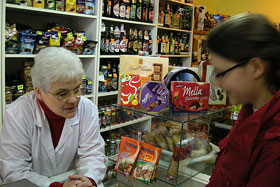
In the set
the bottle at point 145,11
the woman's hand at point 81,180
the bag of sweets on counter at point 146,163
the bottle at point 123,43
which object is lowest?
the woman's hand at point 81,180

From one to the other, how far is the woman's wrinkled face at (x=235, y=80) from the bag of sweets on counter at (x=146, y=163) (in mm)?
577

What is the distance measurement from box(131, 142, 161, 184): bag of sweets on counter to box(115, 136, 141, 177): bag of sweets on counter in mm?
26

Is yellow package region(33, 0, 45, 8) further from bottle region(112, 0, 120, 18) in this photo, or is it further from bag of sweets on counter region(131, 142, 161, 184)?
bag of sweets on counter region(131, 142, 161, 184)

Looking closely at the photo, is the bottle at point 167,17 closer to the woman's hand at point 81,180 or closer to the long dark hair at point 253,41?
the woman's hand at point 81,180

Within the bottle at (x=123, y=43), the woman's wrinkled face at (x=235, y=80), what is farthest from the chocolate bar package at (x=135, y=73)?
the bottle at (x=123, y=43)

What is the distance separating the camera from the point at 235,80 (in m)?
0.83

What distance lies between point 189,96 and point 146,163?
0.41 m

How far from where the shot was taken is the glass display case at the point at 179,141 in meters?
1.31

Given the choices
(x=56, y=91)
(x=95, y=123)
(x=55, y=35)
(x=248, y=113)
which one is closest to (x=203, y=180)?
(x=248, y=113)

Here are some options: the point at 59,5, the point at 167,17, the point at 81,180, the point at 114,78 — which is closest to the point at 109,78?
the point at 114,78

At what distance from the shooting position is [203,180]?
1.38 metres

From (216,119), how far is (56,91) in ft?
3.12

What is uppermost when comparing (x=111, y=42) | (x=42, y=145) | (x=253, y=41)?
(x=111, y=42)

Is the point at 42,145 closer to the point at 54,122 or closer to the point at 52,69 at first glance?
the point at 54,122
